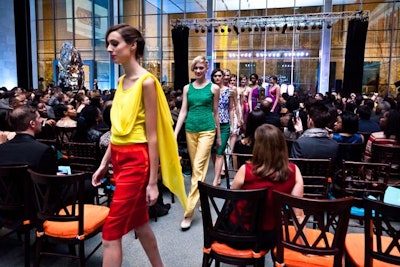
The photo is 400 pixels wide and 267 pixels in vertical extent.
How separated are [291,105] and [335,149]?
3.71 meters

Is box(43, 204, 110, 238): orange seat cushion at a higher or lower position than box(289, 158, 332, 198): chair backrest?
lower

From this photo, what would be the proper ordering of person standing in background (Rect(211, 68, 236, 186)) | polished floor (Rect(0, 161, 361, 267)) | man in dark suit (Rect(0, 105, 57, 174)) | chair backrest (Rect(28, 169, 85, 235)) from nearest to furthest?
chair backrest (Rect(28, 169, 85, 235)) < man in dark suit (Rect(0, 105, 57, 174)) < polished floor (Rect(0, 161, 361, 267)) < person standing in background (Rect(211, 68, 236, 186))

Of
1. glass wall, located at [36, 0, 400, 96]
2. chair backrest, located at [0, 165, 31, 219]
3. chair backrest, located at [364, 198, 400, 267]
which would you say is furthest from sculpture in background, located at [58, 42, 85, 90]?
chair backrest, located at [364, 198, 400, 267]

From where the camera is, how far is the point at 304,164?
9.64ft

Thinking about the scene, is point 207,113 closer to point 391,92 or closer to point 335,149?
point 335,149

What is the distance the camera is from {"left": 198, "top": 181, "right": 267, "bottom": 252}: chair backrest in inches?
72.0

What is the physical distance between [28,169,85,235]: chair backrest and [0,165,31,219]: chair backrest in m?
0.11

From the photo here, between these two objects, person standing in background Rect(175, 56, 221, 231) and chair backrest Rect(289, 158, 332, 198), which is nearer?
chair backrest Rect(289, 158, 332, 198)

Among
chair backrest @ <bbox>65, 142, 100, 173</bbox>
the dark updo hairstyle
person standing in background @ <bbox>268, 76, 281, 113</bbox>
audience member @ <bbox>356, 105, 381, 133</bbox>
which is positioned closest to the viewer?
the dark updo hairstyle

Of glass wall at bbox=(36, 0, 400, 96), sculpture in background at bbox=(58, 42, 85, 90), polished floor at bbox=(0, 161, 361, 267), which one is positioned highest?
glass wall at bbox=(36, 0, 400, 96)

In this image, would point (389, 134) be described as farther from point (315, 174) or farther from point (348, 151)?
point (315, 174)

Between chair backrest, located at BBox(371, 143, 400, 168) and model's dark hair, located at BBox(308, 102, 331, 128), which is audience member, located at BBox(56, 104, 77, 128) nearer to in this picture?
model's dark hair, located at BBox(308, 102, 331, 128)

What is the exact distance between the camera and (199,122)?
10.9 ft

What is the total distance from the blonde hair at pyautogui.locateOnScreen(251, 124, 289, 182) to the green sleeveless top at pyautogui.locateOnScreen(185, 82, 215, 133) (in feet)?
4.50
